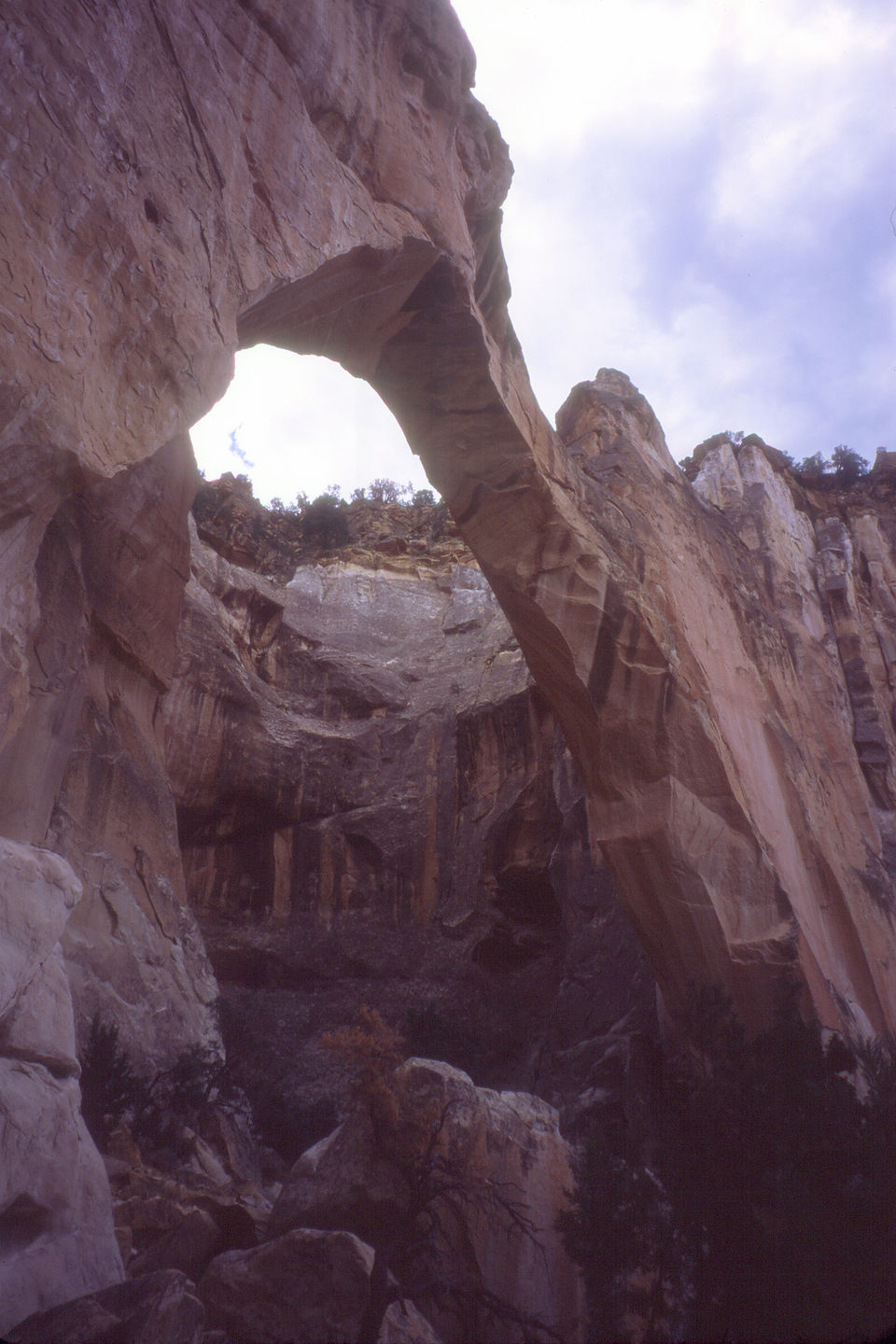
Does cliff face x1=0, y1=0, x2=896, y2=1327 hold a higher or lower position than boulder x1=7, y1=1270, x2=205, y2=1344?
higher

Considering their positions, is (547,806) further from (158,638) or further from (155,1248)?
(155,1248)

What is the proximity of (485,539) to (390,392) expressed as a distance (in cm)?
213

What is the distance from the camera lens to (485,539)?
37.1ft

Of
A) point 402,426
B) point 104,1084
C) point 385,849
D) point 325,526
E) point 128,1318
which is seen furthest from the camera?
point 325,526

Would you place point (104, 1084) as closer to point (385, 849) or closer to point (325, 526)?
point (385, 849)

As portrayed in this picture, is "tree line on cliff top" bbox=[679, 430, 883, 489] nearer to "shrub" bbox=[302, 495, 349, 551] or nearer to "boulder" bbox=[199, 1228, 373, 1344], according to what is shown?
"shrub" bbox=[302, 495, 349, 551]

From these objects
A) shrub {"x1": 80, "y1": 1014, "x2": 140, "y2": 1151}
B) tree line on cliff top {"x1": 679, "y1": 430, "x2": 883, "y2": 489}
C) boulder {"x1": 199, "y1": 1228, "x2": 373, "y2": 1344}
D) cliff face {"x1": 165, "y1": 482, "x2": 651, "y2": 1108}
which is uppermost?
tree line on cliff top {"x1": 679, "y1": 430, "x2": 883, "y2": 489}

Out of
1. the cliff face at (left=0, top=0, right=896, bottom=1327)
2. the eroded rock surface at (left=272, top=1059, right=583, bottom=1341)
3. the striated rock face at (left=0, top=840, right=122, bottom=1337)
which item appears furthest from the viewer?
the eroded rock surface at (left=272, top=1059, right=583, bottom=1341)

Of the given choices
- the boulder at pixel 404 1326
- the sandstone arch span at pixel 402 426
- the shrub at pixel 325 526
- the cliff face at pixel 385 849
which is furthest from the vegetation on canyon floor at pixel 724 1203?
the shrub at pixel 325 526

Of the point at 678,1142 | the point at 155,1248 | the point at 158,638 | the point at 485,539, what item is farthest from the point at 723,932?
the point at 158,638

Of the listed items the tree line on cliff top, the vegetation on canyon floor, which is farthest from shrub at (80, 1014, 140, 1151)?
the tree line on cliff top

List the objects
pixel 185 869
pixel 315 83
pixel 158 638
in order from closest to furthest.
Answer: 1. pixel 315 83
2. pixel 158 638
3. pixel 185 869

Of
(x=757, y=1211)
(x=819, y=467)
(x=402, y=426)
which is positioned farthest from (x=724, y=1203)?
(x=819, y=467)

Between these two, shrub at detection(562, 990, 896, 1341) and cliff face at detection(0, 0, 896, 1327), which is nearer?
cliff face at detection(0, 0, 896, 1327)
